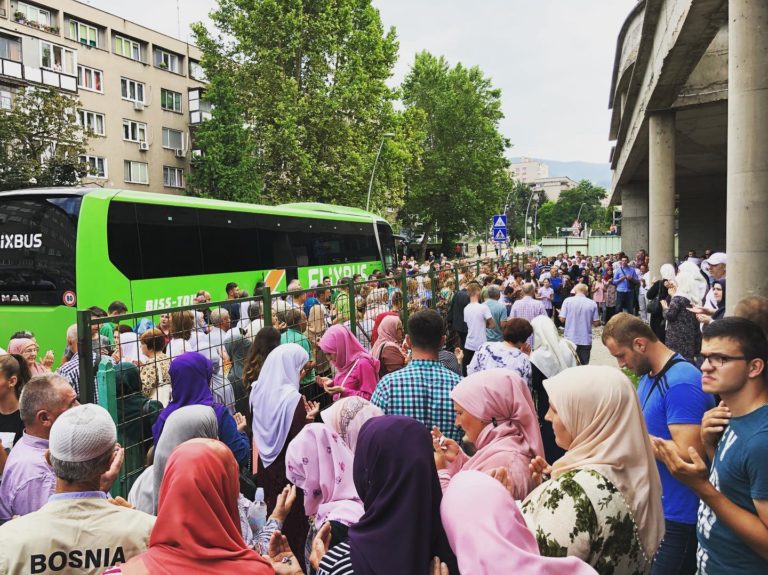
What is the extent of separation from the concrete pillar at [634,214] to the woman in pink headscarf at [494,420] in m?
31.2

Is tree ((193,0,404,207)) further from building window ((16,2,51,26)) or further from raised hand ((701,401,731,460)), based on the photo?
raised hand ((701,401,731,460))

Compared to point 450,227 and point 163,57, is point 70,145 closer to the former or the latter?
point 163,57

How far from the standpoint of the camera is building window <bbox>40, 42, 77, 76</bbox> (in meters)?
32.1

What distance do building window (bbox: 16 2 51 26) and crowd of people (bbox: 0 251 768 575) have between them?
33.2 m

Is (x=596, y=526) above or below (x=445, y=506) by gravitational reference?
below

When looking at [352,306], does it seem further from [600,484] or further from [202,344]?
[600,484]

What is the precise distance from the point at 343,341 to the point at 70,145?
24501 millimetres

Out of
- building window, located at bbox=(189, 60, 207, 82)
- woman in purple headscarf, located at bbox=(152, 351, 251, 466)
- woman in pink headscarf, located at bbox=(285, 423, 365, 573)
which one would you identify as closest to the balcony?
building window, located at bbox=(189, 60, 207, 82)

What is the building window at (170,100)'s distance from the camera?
40.8 meters

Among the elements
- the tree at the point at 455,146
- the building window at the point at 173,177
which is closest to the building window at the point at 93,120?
the building window at the point at 173,177

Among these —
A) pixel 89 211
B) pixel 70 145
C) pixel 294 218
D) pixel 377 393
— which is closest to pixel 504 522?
pixel 377 393

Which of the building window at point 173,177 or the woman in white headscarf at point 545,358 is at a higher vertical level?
the building window at point 173,177

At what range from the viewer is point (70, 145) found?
A: 25.8 meters

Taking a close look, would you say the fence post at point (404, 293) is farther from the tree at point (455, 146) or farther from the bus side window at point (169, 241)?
the tree at point (455, 146)
